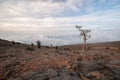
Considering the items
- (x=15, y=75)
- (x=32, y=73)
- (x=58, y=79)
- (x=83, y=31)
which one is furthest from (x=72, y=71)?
(x=83, y=31)

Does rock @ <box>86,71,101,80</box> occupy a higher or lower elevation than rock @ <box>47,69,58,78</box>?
lower

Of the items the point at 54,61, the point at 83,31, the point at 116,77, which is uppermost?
the point at 83,31

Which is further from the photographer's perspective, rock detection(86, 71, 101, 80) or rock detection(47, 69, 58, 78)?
rock detection(86, 71, 101, 80)

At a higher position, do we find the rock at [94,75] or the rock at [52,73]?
the rock at [52,73]

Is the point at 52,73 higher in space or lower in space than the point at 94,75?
higher

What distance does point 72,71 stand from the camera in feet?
65.3

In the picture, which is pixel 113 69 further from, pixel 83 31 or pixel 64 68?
pixel 83 31

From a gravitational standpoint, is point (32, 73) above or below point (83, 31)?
below

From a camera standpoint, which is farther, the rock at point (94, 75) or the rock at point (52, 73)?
the rock at point (94, 75)

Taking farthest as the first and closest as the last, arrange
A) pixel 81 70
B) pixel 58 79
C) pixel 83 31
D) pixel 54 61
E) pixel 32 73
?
pixel 83 31, pixel 54 61, pixel 81 70, pixel 32 73, pixel 58 79

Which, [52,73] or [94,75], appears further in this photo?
[94,75]

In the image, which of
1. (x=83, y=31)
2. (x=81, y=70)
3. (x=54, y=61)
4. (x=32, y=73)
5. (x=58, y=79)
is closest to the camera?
(x=58, y=79)

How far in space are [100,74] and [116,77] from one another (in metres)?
1.56

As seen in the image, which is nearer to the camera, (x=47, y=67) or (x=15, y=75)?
(x=15, y=75)
